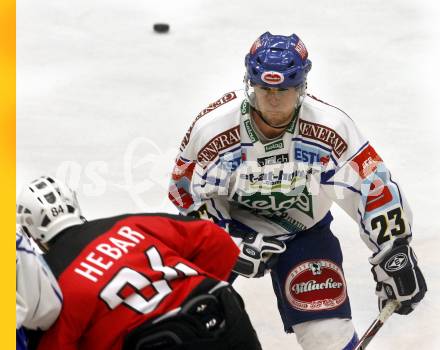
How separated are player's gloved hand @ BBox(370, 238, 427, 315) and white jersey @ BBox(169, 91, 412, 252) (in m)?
0.04

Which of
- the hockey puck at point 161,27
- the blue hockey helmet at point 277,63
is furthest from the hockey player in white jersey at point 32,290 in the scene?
the hockey puck at point 161,27

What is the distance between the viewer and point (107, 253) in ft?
11.7

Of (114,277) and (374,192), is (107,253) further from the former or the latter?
(374,192)

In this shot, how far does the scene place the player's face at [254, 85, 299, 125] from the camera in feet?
14.1

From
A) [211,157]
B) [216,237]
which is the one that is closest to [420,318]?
[211,157]

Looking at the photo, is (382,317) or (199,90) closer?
(382,317)

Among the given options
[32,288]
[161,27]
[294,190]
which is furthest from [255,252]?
[161,27]

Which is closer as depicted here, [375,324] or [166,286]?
[166,286]

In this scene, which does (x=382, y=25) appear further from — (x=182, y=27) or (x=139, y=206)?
(x=139, y=206)

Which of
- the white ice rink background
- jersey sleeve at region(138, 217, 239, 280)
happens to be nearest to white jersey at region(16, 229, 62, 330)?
jersey sleeve at region(138, 217, 239, 280)

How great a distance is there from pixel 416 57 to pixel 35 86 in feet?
7.16

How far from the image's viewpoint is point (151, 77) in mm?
7234

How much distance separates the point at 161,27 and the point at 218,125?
11.2 feet

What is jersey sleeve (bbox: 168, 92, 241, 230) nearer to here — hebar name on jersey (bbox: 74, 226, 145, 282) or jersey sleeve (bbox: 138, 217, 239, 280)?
jersey sleeve (bbox: 138, 217, 239, 280)
